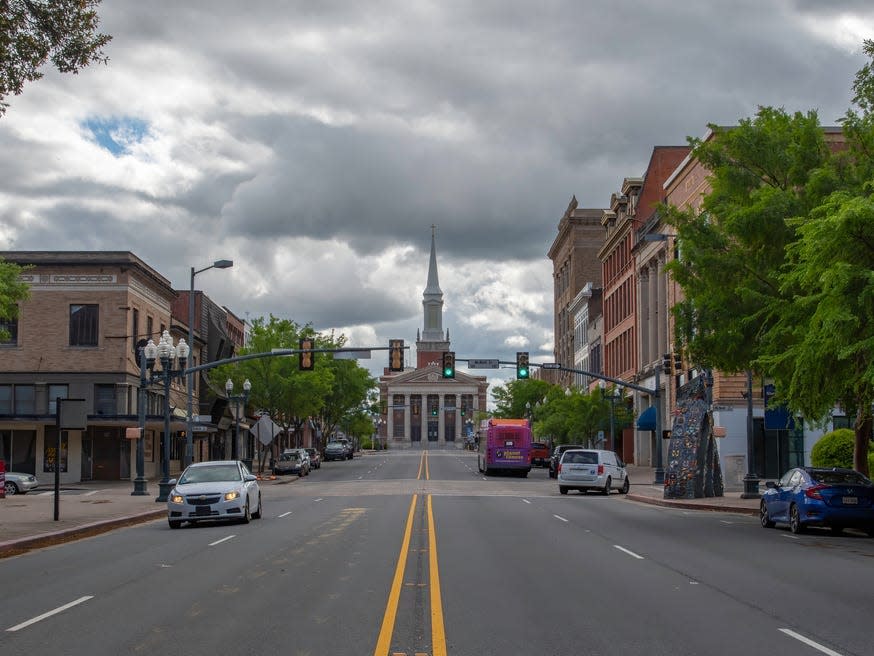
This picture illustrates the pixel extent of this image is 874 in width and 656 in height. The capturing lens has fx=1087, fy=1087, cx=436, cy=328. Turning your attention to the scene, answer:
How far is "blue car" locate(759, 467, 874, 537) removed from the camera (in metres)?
22.8

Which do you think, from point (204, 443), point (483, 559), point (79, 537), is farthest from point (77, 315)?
point (483, 559)

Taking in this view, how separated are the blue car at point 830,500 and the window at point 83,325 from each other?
3824 centimetres

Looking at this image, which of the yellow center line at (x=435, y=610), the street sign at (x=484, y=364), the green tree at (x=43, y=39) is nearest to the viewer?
the yellow center line at (x=435, y=610)

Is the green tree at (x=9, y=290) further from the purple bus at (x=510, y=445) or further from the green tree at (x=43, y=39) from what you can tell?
the purple bus at (x=510, y=445)

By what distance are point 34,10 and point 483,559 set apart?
10814 millimetres

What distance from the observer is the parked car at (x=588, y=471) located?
136ft

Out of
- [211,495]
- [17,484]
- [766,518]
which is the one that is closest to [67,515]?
[211,495]

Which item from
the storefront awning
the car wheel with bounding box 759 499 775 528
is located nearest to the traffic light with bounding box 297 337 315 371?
the car wheel with bounding box 759 499 775 528

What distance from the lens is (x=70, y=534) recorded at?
23.1 m

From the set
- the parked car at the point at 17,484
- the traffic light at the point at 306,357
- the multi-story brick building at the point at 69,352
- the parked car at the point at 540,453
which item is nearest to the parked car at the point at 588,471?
the traffic light at the point at 306,357

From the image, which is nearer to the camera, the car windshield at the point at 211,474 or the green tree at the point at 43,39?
the green tree at the point at 43,39

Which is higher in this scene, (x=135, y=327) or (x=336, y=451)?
(x=135, y=327)

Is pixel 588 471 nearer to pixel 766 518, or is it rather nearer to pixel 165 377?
pixel 766 518

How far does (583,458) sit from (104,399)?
81.6ft
